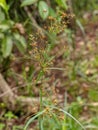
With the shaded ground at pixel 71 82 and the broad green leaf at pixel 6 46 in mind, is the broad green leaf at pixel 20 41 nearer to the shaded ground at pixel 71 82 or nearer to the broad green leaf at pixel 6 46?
the broad green leaf at pixel 6 46

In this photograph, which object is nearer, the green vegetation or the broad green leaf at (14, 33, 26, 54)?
the green vegetation

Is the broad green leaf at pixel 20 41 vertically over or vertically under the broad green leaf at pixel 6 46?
over

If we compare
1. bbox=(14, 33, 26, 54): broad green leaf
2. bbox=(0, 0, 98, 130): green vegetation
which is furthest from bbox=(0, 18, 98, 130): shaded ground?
bbox=(14, 33, 26, 54): broad green leaf

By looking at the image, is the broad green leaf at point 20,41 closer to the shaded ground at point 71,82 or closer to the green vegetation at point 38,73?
the green vegetation at point 38,73

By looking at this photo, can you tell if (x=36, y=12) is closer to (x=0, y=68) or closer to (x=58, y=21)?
(x=0, y=68)

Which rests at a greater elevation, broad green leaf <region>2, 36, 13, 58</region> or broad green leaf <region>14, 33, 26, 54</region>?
broad green leaf <region>14, 33, 26, 54</region>

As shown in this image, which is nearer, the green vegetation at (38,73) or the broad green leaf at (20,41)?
the green vegetation at (38,73)

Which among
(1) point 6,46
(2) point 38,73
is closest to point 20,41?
(1) point 6,46

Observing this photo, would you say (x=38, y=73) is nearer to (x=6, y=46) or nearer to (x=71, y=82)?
(x=6, y=46)

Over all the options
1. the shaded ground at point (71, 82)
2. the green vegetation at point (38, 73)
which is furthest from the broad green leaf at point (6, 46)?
the shaded ground at point (71, 82)

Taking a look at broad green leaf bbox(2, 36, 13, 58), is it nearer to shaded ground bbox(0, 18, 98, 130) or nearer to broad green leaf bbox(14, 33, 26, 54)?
broad green leaf bbox(14, 33, 26, 54)

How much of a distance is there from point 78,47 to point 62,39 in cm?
26

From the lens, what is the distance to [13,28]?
288cm

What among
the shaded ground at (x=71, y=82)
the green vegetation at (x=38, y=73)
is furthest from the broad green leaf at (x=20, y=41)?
the shaded ground at (x=71, y=82)
